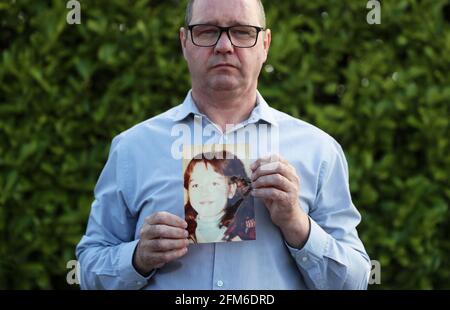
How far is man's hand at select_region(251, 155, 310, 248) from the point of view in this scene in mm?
2180

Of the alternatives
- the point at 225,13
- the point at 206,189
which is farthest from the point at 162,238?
the point at 225,13

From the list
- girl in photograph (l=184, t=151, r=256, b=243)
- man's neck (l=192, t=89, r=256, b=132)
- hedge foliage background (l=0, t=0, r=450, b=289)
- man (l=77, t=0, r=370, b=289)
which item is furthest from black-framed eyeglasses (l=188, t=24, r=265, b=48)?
hedge foliage background (l=0, t=0, r=450, b=289)

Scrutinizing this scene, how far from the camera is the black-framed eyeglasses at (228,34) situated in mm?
2383

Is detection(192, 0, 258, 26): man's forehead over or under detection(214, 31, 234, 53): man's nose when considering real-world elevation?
over

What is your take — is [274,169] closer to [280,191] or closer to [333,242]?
[280,191]

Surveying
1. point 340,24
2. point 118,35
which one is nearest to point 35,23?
point 118,35

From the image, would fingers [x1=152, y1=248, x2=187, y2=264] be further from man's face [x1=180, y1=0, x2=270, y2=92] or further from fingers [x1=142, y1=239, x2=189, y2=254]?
man's face [x1=180, y1=0, x2=270, y2=92]

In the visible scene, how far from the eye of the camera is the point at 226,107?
2469mm

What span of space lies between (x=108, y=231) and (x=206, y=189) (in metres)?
0.46

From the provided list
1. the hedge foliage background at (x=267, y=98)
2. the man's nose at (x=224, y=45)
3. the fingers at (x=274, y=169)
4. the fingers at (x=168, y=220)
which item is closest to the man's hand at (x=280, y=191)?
the fingers at (x=274, y=169)

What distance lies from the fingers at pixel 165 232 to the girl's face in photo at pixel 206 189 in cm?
8

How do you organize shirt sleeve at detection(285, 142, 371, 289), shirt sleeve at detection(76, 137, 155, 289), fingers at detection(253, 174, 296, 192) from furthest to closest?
shirt sleeve at detection(76, 137, 155, 289)
shirt sleeve at detection(285, 142, 371, 289)
fingers at detection(253, 174, 296, 192)
